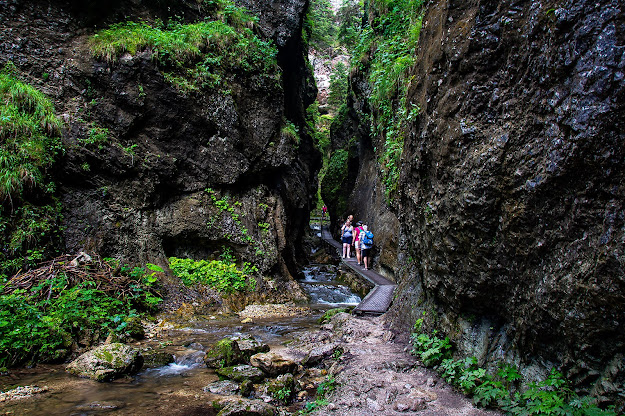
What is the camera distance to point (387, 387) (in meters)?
4.58

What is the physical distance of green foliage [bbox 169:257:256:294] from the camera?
10672mm

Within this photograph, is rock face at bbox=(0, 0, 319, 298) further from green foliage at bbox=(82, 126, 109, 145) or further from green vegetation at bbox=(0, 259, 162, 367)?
green vegetation at bbox=(0, 259, 162, 367)

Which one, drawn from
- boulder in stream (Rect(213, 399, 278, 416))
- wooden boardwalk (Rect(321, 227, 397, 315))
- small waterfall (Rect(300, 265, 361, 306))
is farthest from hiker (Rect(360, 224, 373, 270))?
boulder in stream (Rect(213, 399, 278, 416))

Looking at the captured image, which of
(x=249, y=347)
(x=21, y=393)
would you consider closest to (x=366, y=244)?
(x=249, y=347)

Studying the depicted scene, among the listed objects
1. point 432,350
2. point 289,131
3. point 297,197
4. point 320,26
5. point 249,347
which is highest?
point 320,26

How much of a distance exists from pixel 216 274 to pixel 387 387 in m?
7.62

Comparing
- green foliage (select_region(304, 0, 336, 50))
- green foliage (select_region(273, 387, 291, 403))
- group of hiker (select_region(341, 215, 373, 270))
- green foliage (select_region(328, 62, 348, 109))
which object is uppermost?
green foliage (select_region(304, 0, 336, 50))

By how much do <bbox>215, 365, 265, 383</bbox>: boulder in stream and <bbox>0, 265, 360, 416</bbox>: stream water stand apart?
23cm

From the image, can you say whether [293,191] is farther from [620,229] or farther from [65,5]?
[620,229]

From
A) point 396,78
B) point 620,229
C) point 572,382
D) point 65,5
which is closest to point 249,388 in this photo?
point 572,382

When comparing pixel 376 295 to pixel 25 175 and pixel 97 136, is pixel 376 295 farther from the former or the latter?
pixel 25 175

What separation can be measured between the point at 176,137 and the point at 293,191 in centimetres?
730

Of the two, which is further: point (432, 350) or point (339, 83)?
point (339, 83)

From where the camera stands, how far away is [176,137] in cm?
1172
